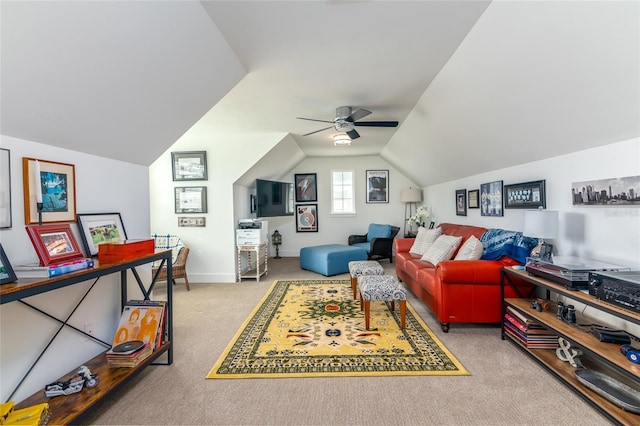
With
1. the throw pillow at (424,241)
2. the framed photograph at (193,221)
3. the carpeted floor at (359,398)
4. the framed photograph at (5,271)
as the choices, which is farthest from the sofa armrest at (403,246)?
the framed photograph at (5,271)

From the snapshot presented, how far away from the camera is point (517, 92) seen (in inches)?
90.3

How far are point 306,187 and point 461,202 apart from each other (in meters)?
3.77

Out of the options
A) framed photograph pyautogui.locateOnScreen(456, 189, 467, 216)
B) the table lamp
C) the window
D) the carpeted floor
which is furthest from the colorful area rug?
the window

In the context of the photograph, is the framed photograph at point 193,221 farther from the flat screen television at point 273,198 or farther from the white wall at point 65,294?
the white wall at point 65,294

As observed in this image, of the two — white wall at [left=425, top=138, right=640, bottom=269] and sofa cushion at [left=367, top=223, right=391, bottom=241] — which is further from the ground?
white wall at [left=425, top=138, right=640, bottom=269]

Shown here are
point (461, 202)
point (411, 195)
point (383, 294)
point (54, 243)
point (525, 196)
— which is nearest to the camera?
point (54, 243)

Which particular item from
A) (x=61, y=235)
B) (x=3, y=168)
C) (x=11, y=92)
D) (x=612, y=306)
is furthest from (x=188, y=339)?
(x=612, y=306)

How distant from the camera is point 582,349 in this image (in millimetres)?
1768

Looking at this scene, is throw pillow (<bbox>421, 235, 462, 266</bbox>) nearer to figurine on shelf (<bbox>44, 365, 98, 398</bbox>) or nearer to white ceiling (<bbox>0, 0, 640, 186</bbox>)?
white ceiling (<bbox>0, 0, 640, 186</bbox>)

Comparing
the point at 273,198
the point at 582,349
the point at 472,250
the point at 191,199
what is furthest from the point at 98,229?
the point at 273,198

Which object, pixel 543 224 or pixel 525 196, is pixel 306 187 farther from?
pixel 543 224

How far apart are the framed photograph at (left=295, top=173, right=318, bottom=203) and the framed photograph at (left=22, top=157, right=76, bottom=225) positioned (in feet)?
18.1

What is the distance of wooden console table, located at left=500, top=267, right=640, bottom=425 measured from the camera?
1.55m

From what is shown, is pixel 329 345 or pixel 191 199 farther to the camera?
pixel 191 199
